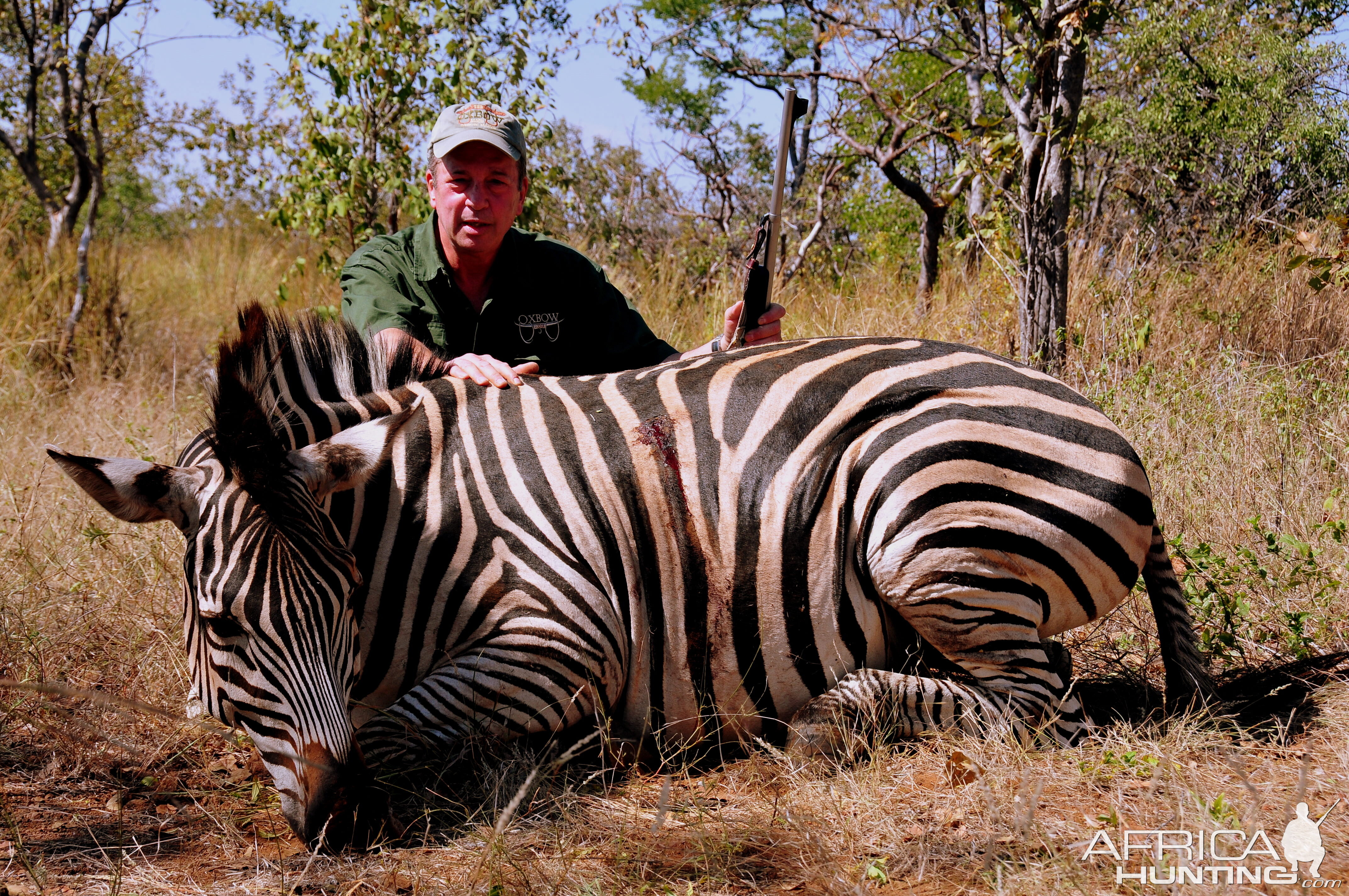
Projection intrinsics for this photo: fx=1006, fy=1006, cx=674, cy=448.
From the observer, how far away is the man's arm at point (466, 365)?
340cm

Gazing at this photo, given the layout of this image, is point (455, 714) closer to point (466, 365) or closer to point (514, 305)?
point (466, 365)

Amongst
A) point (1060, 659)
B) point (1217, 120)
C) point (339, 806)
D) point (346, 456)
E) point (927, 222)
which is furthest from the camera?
point (1217, 120)

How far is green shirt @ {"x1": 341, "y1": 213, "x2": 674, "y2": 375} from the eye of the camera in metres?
4.32

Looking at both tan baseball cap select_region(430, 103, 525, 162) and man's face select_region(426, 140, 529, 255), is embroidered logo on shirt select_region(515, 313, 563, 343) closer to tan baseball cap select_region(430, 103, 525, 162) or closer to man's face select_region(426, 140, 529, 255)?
man's face select_region(426, 140, 529, 255)

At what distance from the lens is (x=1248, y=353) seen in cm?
672

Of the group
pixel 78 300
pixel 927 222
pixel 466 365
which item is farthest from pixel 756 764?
pixel 927 222

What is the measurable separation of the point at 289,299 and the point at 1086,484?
7.72 metres

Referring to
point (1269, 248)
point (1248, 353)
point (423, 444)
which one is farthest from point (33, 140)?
point (1269, 248)

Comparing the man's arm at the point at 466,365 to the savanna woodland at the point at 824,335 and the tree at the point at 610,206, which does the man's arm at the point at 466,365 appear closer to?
the savanna woodland at the point at 824,335

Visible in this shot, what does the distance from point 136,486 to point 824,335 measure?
4.30m

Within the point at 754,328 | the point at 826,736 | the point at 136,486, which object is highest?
the point at 754,328

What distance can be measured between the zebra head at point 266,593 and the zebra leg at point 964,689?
53.8 inches

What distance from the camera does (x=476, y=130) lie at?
4156mm

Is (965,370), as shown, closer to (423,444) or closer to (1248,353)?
(423,444)
